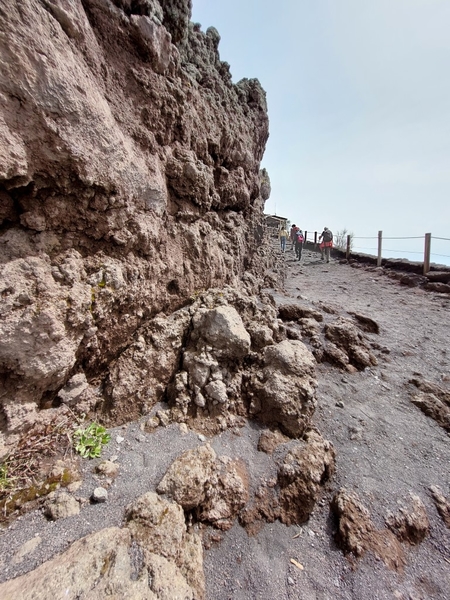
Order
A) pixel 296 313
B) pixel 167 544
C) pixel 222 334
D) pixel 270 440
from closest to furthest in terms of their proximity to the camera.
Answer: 1. pixel 167 544
2. pixel 270 440
3. pixel 222 334
4. pixel 296 313

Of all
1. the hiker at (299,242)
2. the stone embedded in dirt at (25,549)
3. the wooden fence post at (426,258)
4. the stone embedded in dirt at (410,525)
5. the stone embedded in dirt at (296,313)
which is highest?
the hiker at (299,242)

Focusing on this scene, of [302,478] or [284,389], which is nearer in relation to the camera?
[302,478]

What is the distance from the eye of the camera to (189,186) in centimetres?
368

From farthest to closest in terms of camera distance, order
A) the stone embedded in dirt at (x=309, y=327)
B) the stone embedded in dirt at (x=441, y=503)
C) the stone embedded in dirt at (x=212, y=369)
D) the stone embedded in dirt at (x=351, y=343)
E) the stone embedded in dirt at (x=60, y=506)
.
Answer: the stone embedded in dirt at (x=309, y=327), the stone embedded in dirt at (x=351, y=343), the stone embedded in dirt at (x=212, y=369), the stone embedded in dirt at (x=441, y=503), the stone embedded in dirt at (x=60, y=506)

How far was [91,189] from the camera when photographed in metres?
2.50

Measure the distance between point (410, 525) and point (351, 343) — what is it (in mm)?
2725

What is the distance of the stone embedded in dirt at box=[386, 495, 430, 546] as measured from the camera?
2511mm

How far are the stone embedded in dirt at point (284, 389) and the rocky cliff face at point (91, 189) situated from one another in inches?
49.6

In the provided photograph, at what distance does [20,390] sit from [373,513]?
3.62 m

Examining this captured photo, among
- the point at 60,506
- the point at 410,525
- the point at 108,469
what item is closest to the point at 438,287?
the point at 410,525

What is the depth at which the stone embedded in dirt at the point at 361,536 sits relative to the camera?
2.36 m

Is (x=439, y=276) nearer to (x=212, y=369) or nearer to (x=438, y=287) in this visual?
(x=438, y=287)

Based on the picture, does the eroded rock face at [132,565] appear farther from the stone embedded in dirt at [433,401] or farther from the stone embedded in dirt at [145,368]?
the stone embedded in dirt at [433,401]

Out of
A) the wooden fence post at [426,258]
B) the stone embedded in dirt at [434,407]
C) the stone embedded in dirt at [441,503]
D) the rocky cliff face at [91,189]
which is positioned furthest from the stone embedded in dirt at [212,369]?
the wooden fence post at [426,258]
